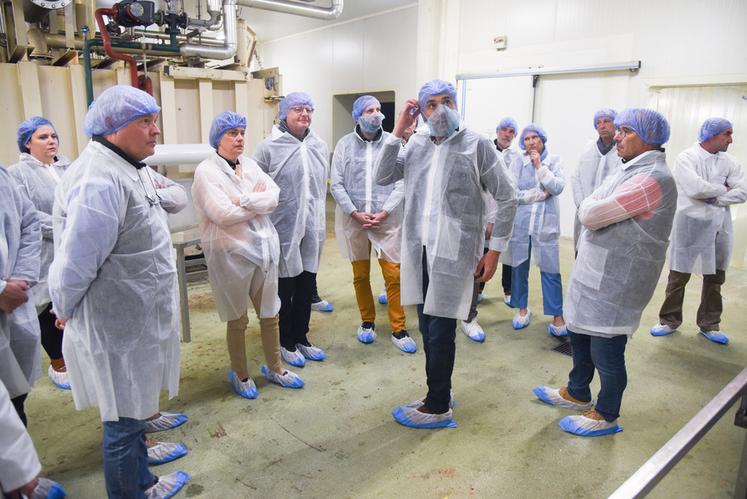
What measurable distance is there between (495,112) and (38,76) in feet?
15.1

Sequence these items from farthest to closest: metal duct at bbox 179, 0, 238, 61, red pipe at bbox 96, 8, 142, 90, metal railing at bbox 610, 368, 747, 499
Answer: metal duct at bbox 179, 0, 238, 61, red pipe at bbox 96, 8, 142, 90, metal railing at bbox 610, 368, 747, 499

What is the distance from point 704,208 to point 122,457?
131 inches

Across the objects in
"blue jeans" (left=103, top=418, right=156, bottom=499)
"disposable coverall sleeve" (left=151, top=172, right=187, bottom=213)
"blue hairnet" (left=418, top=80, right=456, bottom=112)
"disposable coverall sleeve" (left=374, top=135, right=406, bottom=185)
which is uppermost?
"blue hairnet" (left=418, top=80, right=456, bottom=112)

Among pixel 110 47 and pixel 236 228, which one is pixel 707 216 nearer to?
pixel 236 228

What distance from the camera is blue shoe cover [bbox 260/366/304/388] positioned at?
8.18 feet

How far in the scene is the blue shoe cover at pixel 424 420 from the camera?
2.17m

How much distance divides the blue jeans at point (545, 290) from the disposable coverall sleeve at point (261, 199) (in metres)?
1.74

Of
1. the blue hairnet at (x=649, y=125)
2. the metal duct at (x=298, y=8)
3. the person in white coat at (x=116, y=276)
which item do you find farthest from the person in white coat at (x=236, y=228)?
the metal duct at (x=298, y=8)

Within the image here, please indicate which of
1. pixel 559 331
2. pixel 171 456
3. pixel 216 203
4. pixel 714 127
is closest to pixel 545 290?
pixel 559 331

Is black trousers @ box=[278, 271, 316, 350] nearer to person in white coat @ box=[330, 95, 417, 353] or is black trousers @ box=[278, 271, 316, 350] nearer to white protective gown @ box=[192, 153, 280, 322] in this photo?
white protective gown @ box=[192, 153, 280, 322]

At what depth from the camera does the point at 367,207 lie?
295 cm

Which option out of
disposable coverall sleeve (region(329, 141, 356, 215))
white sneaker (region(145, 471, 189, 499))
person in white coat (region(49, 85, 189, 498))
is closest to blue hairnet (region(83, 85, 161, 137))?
person in white coat (region(49, 85, 189, 498))

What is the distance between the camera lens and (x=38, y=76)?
10.9 ft

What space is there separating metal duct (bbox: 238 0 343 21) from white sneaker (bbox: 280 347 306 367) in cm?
388
